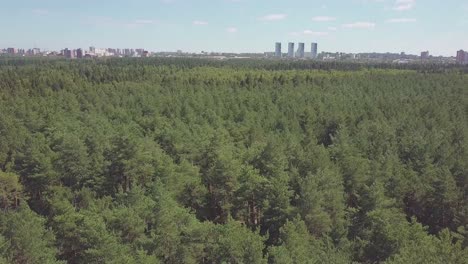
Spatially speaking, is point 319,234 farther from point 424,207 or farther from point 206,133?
point 206,133

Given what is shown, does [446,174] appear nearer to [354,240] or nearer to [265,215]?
[354,240]

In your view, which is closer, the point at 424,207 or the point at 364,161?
the point at 424,207

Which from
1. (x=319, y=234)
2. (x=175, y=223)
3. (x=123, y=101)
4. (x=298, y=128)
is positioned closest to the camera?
(x=175, y=223)

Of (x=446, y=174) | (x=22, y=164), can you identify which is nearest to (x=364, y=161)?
(x=446, y=174)

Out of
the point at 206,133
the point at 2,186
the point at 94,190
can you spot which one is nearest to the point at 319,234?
the point at 94,190

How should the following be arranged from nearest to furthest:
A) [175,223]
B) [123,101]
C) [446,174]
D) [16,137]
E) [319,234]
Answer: [175,223]
[319,234]
[446,174]
[16,137]
[123,101]

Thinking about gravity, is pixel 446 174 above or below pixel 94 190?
above
